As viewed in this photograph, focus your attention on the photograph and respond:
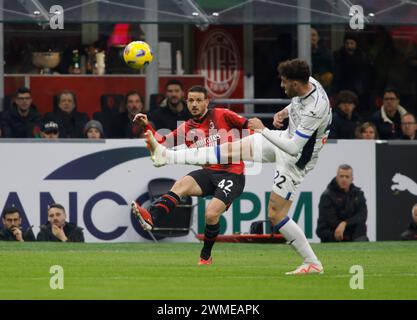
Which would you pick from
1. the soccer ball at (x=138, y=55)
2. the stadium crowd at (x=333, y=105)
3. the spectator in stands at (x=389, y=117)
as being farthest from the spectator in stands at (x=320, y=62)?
the soccer ball at (x=138, y=55)

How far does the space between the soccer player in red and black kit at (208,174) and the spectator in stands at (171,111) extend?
13.6ft

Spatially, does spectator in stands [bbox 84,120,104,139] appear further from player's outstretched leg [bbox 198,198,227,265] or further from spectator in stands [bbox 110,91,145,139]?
player's outstretched leg [bbox 198,198,227,265]

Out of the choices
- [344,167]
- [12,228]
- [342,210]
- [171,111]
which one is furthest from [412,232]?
[12,228]

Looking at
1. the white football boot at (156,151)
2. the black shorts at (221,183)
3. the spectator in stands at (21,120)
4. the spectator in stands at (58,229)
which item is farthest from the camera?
the spectator in stands at (21,120)

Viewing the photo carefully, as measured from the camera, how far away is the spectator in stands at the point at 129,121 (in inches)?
840

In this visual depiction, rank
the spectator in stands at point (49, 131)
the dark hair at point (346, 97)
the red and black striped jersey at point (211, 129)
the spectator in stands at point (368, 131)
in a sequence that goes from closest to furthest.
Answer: the red and black striped jersey at point (211, 129) → the spectator in stands at point (49, 131) → the spectator in stands at point (368, 131) → the dark hair at point (346, 97)

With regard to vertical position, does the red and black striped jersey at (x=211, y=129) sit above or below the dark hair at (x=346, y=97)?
below

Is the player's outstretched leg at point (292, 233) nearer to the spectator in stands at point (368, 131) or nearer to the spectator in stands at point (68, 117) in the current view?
the spectator in stands at point (368, 131)

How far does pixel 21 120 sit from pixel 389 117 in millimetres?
5426

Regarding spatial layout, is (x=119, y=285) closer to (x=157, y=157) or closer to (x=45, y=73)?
(x=157, y=157)

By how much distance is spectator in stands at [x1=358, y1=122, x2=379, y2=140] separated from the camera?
21250 mm

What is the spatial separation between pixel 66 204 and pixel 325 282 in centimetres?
704

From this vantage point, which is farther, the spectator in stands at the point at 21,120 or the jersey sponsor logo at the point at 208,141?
the spectator in stands at the point at 21,120

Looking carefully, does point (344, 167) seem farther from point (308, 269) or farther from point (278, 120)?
point (308, 269)
